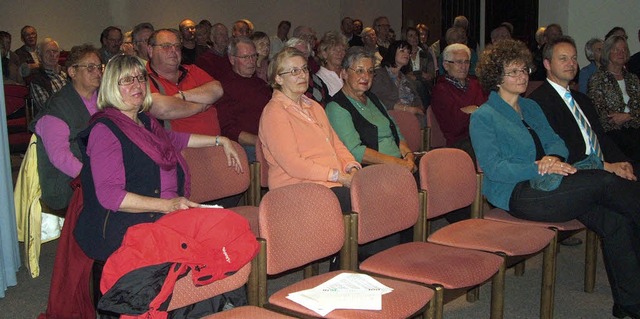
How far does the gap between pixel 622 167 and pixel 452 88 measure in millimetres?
1589

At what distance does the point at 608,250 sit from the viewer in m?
3.34

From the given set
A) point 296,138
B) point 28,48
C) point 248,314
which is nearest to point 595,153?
point 296,138

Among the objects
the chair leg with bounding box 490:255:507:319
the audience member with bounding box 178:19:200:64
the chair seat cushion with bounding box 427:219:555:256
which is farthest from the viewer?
the audience member with bounding box 178:19:200:64

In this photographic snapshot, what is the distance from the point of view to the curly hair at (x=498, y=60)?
11.9 ft

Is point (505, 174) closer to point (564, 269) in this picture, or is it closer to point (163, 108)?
point (564, 269)

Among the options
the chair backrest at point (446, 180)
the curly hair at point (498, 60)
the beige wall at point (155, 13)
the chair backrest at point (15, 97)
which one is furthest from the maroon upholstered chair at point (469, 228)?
the beige wall at point (155, 13)

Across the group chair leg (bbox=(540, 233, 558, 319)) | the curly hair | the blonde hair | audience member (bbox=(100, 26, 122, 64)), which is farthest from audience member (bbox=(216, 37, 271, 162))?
audience member (bbox=(100, 26, 122, 64))

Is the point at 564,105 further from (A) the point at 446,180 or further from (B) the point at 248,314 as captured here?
(B) the point at 248,314

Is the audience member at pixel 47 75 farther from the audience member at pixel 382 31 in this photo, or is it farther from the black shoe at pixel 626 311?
the audience member at pixel 382 31

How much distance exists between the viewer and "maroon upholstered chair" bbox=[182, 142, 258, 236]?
3.28 metres

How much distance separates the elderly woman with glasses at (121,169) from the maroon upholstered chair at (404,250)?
73 centimetres

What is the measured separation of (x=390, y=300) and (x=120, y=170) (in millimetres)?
1111

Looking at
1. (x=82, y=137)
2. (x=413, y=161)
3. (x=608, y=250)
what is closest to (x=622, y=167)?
(x=608, y=250)

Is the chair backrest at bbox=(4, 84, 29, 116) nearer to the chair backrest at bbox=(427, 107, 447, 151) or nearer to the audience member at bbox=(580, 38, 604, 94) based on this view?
the chair backrest at bbox=(427, 107, 447, 151)
